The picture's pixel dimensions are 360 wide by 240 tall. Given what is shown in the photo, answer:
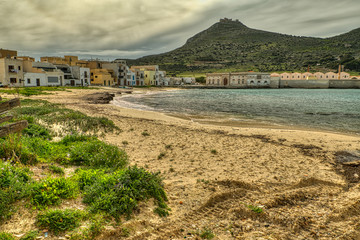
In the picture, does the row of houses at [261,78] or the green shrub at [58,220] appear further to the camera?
the row of houses at [261,78]

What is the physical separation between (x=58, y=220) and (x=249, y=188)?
446 cm

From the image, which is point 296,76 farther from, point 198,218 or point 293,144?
point 198,218

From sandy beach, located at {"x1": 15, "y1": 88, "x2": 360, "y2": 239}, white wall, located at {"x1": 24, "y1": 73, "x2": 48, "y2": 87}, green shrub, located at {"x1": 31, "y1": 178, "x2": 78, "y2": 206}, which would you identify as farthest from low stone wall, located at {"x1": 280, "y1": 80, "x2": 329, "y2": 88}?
green shrub, located at {"x1": 31, "y1": 178, "x2": 78, "y2": 206}

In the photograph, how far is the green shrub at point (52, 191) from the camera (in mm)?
4062

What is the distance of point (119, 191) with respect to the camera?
175 inches

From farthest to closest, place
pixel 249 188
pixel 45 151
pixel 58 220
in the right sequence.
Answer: pixel 45 151 < pixel 249 188 < pixel 58 220

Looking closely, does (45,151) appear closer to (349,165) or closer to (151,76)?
(349,165)

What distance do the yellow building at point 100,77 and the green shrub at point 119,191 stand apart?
82306 mm

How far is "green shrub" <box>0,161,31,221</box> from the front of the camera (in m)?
3.72

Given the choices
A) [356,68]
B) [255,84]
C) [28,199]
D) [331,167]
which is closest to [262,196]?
[331,167]

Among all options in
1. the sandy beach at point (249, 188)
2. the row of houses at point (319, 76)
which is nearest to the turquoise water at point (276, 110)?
the sandy beach at point (249, 188)

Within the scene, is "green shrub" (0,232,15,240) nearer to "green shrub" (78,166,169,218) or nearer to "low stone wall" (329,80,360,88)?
"green shrub" (78,166,169,218)

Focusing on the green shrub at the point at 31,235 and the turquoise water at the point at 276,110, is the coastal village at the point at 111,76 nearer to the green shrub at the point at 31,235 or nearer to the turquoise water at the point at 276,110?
the green shrub at the point at 31,235

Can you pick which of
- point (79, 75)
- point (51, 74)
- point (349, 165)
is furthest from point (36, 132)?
point (79, 75)
